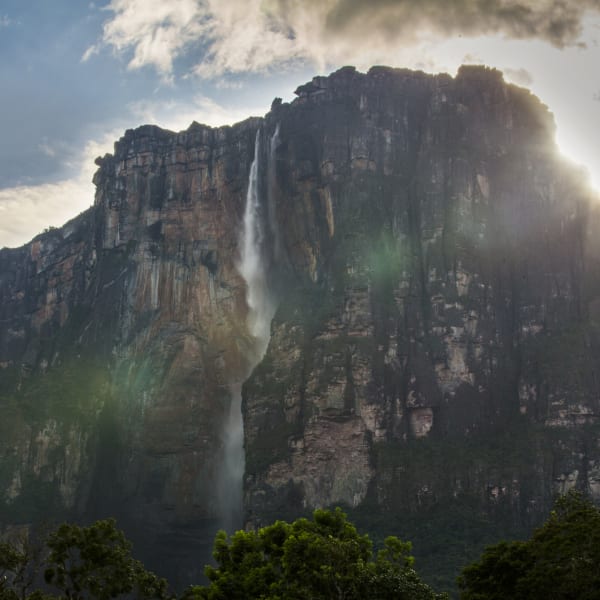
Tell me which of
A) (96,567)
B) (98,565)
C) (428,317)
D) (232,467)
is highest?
(428,317)

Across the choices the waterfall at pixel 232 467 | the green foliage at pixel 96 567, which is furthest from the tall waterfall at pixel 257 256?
the green foliage at pixel 96 567

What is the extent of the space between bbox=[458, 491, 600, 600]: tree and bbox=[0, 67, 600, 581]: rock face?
37311mm

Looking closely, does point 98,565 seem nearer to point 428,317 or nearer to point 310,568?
point 310,568

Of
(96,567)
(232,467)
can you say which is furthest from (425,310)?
(96,567)

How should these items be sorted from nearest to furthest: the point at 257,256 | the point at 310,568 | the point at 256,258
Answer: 1. the point at 310,568
2. the point at 257,256
3. the point at 256,258

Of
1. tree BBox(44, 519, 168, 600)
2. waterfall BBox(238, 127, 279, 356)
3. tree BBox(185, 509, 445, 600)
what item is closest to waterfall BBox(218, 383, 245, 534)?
waterfall BBox(238, 127, 279, 356)

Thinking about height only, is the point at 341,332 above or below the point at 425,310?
below

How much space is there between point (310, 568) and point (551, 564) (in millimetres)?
11046

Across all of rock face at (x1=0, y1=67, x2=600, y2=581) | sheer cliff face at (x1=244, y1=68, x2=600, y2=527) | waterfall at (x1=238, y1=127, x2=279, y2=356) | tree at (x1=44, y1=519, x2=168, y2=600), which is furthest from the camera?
waterfall at (x1=238, y1=127, x2=279, y2=356)

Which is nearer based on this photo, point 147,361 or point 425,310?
point 425,310

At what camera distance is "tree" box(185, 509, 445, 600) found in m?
41.8

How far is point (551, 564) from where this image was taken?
44.1m

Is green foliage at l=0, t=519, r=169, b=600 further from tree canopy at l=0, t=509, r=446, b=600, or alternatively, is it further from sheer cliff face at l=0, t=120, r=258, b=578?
sheer cliff face at l=0, t=120, r=258, b=578

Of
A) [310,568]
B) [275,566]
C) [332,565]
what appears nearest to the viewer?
[310,568]
